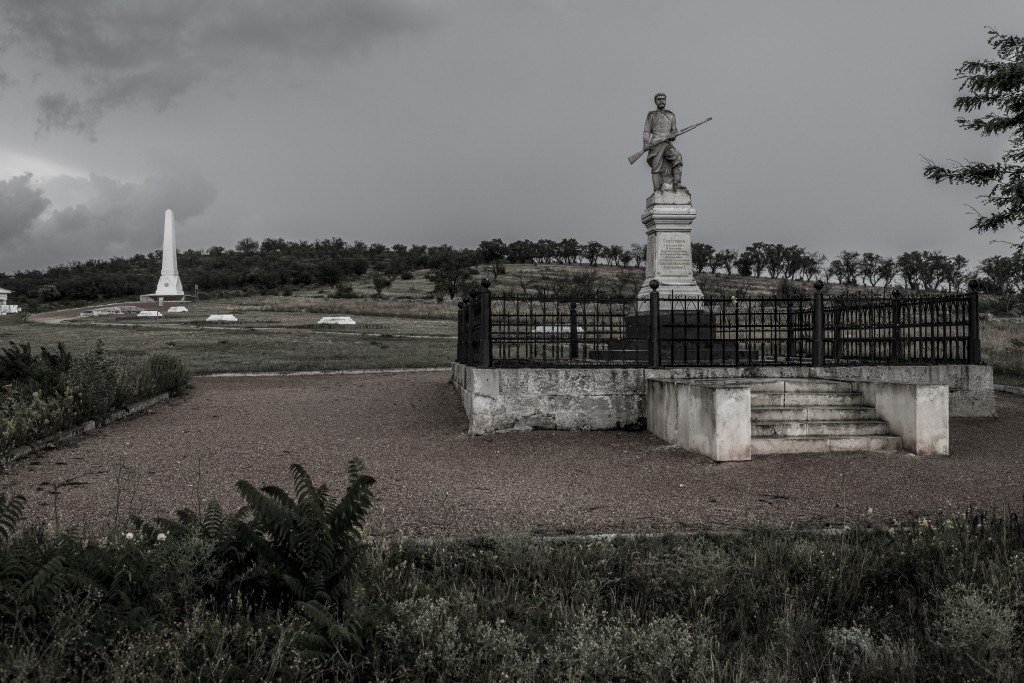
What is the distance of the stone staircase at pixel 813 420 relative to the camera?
8.64 meters

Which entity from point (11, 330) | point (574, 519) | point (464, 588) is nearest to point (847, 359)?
point (574, 519)

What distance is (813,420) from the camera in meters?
9.09

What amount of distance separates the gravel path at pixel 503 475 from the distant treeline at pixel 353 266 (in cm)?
6115

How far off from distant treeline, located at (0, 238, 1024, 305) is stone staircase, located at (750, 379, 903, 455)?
202 feet

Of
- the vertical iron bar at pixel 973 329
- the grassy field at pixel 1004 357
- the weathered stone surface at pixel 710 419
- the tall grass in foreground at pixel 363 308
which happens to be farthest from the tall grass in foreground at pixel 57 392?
the tall grass in foreground at pixel 363 308

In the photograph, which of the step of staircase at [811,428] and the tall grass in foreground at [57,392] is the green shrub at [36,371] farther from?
the step of staircase at [811,428]

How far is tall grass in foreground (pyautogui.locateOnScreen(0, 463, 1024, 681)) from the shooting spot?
327 centimetres

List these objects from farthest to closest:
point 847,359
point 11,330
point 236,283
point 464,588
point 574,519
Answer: point 236,283 → point 11,330 → point 847,359 → point 574,519 → point 464,588

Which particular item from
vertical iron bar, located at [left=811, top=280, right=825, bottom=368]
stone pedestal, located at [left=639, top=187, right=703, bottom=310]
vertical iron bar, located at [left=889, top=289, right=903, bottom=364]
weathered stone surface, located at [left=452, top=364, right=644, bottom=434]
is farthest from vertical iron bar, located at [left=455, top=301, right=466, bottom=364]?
vertical iron bar, located at [left=889, top=289, right=903, bottom=364]

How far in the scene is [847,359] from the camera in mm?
12586

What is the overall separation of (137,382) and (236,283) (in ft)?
266

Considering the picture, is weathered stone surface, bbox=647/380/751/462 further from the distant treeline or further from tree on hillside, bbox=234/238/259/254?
tree on hillside, bbox=234/238/259/254

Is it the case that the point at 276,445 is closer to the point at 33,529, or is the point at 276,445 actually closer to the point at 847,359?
the point at 33,529

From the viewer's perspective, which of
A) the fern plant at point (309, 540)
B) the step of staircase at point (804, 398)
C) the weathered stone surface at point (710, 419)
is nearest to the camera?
the fern plant at point (309, 540)
